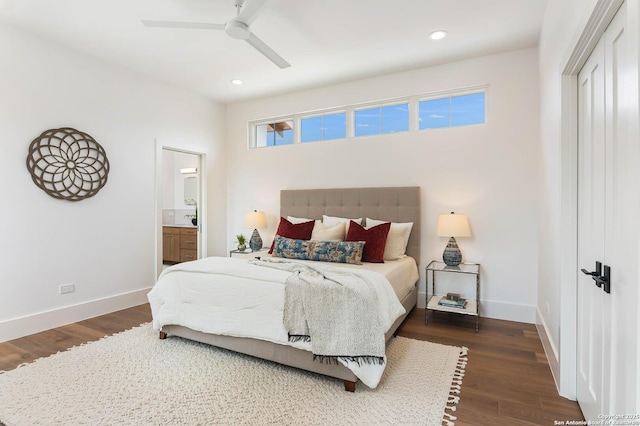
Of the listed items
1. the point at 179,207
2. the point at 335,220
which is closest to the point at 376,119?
the point at 335,220

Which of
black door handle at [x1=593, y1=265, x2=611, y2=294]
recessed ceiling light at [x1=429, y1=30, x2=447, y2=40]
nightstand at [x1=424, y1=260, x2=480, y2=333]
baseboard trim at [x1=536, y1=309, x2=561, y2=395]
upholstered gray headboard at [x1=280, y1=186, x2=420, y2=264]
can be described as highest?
recessed ceiling light at [x1=429, y1=30, x2=447, y2=40]

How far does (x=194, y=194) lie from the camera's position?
23.3 feet

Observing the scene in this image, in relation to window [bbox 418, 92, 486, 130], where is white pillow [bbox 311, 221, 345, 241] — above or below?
below

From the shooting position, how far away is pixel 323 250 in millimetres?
3500

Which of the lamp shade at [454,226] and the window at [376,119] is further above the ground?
the window at [376,119]

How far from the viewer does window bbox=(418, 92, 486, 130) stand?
3807mm

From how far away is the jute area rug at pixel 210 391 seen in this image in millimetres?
1916

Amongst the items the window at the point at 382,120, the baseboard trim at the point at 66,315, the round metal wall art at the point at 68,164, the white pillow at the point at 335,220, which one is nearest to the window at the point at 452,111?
the window at the point at 382,120

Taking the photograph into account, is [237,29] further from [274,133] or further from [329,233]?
[274,133]

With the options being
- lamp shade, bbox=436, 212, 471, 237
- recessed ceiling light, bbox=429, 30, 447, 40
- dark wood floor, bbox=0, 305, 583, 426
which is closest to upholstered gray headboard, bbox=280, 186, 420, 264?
lamp shade, bbox=436, 212, 471, 237

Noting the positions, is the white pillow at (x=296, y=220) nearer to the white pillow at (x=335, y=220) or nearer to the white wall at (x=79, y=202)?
the white pillow at (x=335, y=220)

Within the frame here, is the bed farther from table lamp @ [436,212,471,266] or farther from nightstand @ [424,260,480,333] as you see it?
table lamp @ [436,212,471,266]

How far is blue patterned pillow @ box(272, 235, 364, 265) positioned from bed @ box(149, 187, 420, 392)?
0.21m

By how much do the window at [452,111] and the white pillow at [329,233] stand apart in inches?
63.1
